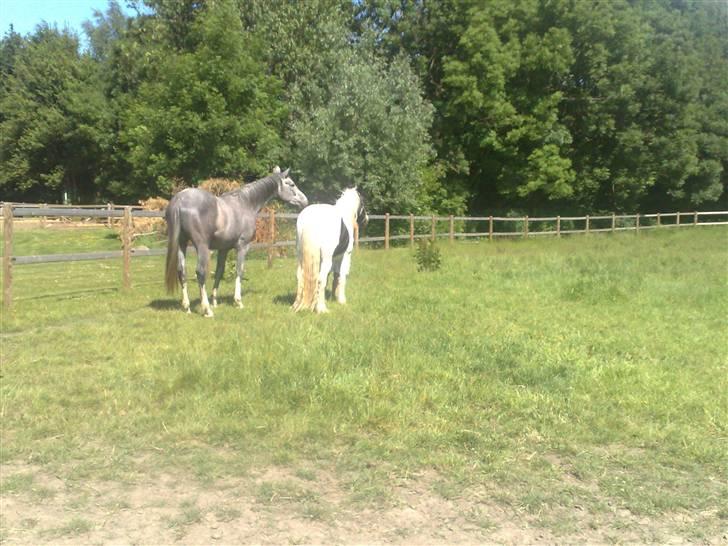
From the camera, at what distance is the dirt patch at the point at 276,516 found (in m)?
2.94

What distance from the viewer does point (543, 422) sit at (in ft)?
14.6

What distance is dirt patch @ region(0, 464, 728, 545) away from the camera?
9.64 ft

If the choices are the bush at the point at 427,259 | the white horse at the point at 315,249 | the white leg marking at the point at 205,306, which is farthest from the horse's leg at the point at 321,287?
the bush at the point at 427,259

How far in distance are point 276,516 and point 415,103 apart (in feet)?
83.4

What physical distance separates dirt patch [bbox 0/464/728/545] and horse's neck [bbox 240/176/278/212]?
6389 mm

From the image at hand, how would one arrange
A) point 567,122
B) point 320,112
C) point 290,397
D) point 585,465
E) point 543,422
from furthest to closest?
point 567,122 < point 320,112 < point 290,397 < point 543,422 < point 585,465

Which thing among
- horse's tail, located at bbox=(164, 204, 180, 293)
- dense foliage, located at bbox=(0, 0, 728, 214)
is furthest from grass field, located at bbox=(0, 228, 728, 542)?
dense foliage, located at bbox=(0, 0, 728, 214)

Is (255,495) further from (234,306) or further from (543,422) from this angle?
(234,306)

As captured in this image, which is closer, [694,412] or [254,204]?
[694,412]

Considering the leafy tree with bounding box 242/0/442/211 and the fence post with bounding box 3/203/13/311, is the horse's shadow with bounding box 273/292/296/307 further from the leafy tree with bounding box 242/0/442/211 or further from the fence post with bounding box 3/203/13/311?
the leafy tree with bounding box 242/0/442/211

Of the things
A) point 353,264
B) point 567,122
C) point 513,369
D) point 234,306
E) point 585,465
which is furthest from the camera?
point 567,122

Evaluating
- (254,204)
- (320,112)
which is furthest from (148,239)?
(254,204)

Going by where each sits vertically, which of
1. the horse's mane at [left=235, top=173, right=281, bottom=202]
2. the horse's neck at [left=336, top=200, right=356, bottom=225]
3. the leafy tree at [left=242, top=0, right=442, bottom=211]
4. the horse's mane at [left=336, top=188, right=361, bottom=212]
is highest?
the leafy tree at [left=242, top=0, right=442, bottom=211]

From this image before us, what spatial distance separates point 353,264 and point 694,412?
11612mm
